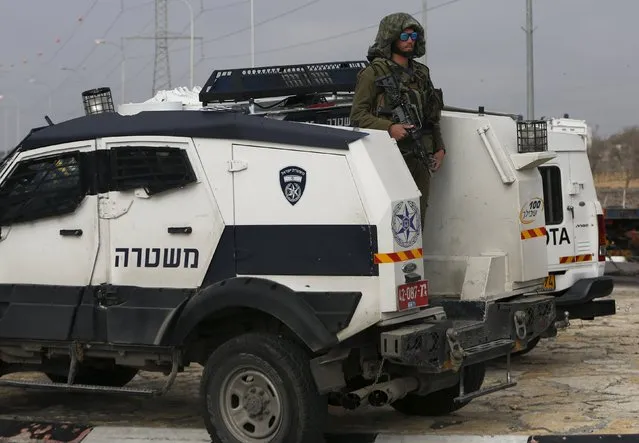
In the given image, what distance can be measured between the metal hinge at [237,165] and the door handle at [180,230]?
49 cm

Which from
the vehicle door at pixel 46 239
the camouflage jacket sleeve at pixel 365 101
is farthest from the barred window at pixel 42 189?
the camouflage jacket sleeve at pixel 365 101

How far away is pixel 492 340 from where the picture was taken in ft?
23.6

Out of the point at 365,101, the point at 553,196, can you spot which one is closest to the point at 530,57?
the point at 553,196

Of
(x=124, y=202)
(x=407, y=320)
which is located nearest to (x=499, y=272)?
(x=407, y=320)

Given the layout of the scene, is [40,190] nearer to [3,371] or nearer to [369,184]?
[3,371]

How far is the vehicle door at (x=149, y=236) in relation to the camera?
6.88 m

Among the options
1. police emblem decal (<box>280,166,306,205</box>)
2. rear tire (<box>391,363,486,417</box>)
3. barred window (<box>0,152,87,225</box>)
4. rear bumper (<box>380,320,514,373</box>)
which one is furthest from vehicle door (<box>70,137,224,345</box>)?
rear tire (<box>391,363,486,417</box>)

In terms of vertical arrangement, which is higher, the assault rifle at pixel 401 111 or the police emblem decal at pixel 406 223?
the assault rifle at pixel 401 111

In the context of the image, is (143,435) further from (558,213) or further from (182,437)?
(558,213)

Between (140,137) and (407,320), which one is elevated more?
(140,137)

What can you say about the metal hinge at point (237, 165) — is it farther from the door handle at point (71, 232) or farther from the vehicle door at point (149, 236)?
the door handle at point (71, 232)

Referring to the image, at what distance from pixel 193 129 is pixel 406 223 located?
62.9 inches

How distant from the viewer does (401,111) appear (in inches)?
289

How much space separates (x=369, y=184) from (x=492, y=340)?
1.64 meters
